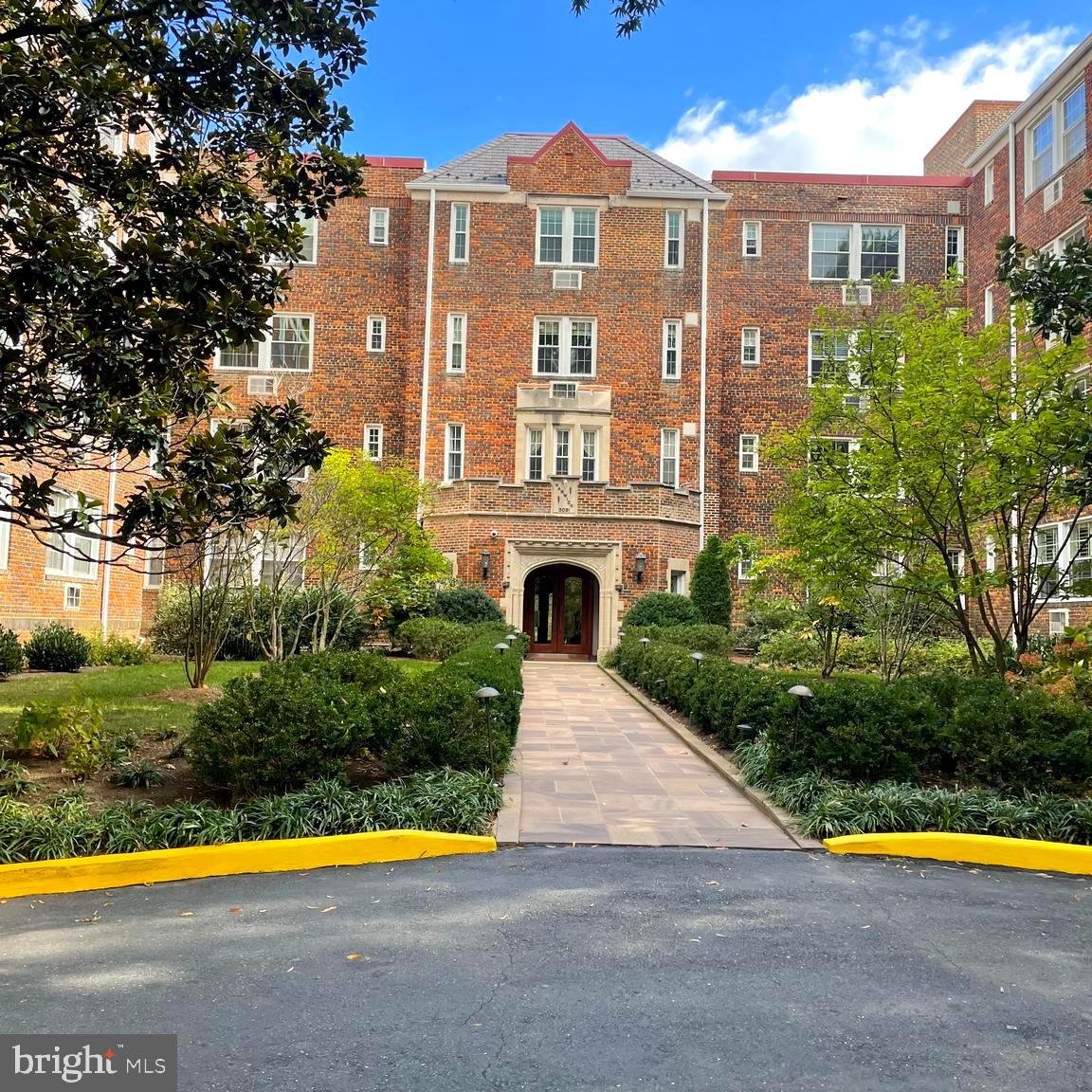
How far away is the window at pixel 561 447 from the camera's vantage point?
26047mm

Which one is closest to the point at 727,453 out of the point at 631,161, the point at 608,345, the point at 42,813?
the point at 608,345

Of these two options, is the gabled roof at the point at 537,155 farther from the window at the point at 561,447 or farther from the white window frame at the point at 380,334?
the window at the point at 561,447

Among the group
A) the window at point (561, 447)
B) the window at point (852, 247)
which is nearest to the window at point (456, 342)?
the window at point (561, 447)

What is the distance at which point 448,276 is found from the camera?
87.1ft

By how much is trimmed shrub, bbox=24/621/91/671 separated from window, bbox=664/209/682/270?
17821mm

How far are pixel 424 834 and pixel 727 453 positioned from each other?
2249 centimetres

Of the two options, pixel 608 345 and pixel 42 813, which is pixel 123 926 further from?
pixel 608 345

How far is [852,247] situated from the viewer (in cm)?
2802

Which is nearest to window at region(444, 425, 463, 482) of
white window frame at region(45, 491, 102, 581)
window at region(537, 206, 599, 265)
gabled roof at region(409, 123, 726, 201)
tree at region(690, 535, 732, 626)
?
window at region(537, 206, 599, 265)

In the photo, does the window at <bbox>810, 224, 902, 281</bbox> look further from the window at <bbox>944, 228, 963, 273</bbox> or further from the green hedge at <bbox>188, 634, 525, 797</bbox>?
the green hedge at <bbox>188, 634, 525, 797</bbox>

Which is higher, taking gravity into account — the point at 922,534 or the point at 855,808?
the point at 922,534

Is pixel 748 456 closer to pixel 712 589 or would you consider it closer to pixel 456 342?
pixel 712 589

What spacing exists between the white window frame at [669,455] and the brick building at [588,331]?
0.17 feet

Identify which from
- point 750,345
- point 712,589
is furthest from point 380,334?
point 712,589
